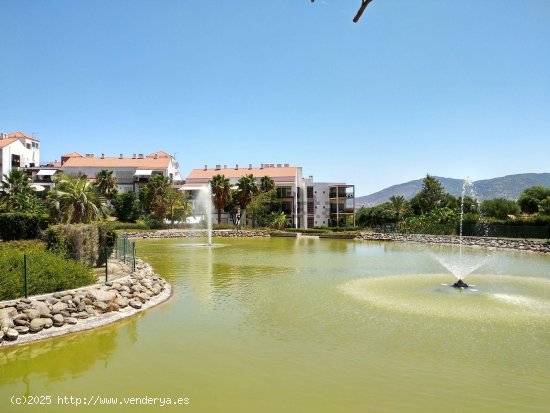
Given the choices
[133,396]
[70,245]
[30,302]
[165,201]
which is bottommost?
[133,396]

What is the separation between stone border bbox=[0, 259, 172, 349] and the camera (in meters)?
13.2

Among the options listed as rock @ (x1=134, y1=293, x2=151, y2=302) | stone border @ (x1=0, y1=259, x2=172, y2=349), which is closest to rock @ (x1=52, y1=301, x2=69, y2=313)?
stone border @ (x1=0, y1=259, x2=172, y2=349)

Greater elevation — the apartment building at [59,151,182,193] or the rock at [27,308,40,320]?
the apartment building at [59,151,182,193]

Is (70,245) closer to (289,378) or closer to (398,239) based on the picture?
(289,378)

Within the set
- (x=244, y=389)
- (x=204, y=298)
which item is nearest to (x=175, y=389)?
(x=244, y=389)

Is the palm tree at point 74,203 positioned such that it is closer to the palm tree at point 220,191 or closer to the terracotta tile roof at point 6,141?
the palm tree at point 220,191

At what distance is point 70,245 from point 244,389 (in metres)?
14.2

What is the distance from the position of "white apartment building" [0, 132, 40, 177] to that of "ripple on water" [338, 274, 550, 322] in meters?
77.8

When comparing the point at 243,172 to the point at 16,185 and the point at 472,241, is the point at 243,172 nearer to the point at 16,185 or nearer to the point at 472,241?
the point at 16,185

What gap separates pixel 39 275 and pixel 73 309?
5.74 feet

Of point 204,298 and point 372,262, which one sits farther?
point 372,262

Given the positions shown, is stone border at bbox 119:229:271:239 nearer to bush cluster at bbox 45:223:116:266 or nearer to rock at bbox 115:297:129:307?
bush cluster at bbox 45:223:116:266

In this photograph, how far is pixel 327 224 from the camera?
88000mm

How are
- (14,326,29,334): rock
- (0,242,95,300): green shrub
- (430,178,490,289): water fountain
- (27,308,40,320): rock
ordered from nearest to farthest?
(14,326,29,334): rock < (27,308,40,320): rock < (0,242,95,300): green shrub < (430,178,490,289): water fountain
